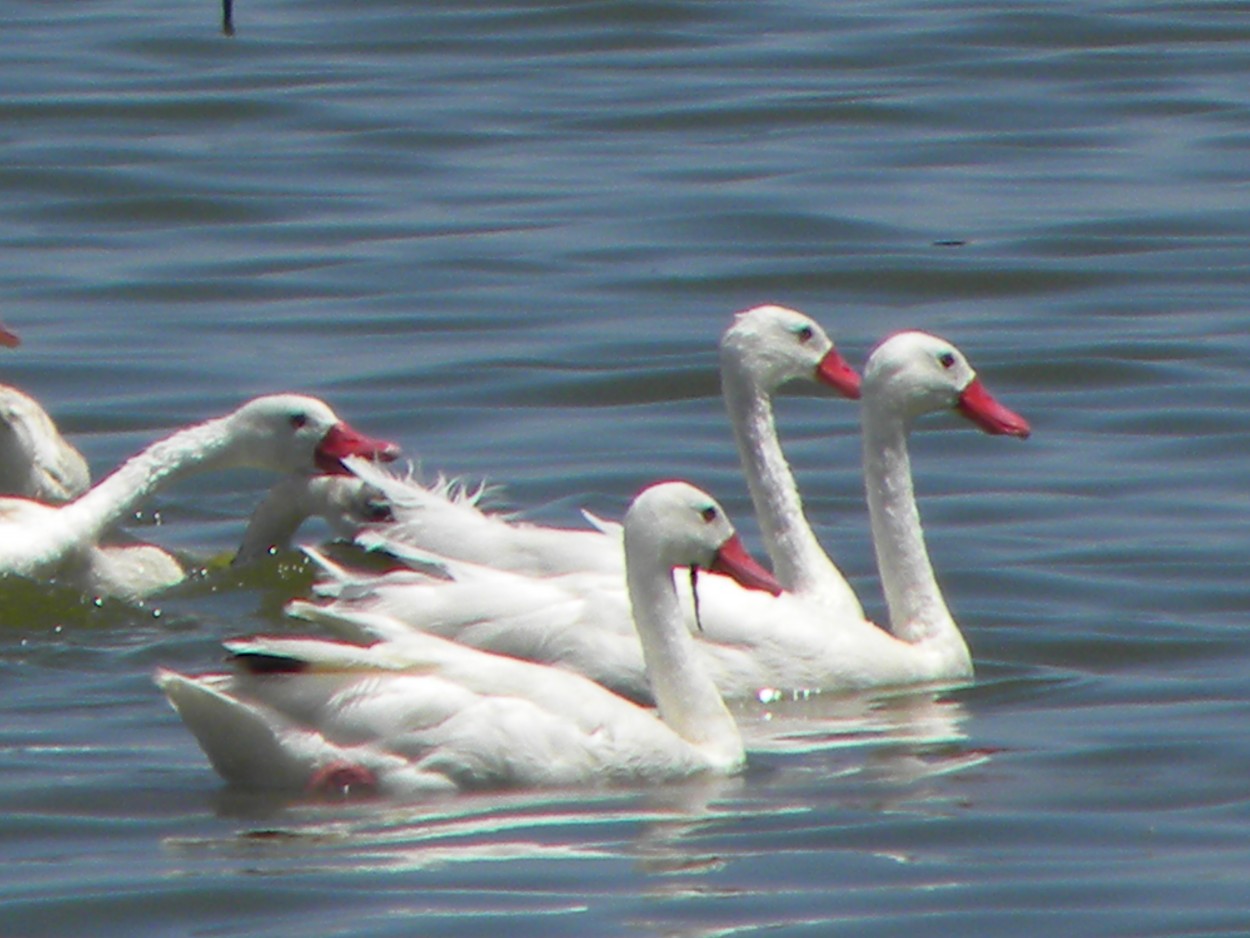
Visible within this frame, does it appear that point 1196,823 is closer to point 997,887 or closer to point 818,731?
point 997,887

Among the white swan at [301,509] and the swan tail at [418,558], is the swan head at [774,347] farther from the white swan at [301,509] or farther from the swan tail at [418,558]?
the white swan at [301,509]

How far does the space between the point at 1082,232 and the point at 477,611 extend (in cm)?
847

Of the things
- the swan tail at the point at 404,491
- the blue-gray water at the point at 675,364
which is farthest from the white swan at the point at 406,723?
the swan tail at the point at 404,491

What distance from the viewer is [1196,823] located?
9.04 m

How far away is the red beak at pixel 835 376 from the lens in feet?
38.6

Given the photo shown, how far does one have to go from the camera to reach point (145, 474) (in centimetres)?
1226

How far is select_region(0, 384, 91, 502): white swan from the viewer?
12977 mm

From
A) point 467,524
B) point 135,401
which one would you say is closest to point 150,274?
point 135,401

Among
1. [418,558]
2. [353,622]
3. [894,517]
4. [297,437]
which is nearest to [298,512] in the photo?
[297,437]

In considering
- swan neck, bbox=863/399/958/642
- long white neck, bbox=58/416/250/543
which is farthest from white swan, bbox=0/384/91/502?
swan neck, bbox=863/399/958/642

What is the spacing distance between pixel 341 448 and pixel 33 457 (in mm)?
1438

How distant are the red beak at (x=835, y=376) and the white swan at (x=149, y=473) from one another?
60.4 inches

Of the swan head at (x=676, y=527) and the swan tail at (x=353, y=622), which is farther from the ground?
the swan head at (x=676, y=527)

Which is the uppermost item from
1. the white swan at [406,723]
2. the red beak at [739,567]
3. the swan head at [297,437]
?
the swan head at [297,437]
